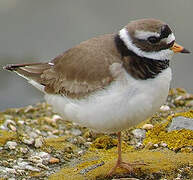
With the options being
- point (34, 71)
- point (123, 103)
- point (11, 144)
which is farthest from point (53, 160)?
point (123, 103)

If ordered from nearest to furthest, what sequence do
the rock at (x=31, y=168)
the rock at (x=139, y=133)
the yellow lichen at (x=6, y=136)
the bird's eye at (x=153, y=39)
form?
the bird's eye at (x=153, y=39), the rock at (x=31, y=168), the yellow lichen at (x=6, y=136), the rock at (x=139, y=133)

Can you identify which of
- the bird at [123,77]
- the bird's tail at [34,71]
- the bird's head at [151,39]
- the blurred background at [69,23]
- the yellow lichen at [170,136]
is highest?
the bird's head at [151,39]

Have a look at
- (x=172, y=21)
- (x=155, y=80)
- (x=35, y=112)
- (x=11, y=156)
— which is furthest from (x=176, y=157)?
(x=172, y=21)

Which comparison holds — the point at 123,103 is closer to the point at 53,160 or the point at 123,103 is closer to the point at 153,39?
the point at 153,39

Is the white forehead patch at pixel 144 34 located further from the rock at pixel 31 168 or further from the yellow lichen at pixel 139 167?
the rock at pixel 31 168

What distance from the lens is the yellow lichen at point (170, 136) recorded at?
652 centimetres

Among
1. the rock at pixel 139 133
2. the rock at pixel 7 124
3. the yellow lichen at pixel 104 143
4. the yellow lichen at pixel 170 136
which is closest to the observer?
the yellow lichen at pixel 170 136

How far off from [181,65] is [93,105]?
22.1 ft

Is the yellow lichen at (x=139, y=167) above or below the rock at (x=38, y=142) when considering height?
above

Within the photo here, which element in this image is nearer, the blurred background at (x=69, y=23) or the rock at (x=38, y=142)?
the rock at (x=38, y=142)

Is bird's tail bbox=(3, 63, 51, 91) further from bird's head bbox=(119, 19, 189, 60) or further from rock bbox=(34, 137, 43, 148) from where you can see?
bird's head bbox=(119, 19, 189, 60)

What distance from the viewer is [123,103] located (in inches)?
213

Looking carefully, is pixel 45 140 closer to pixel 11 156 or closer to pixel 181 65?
pixel 11 156

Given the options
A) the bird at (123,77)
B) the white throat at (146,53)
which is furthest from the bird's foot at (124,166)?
the white throat at (146,53)
